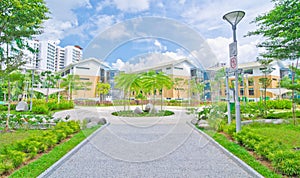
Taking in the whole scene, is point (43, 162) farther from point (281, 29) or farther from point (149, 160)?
point (281, 29)

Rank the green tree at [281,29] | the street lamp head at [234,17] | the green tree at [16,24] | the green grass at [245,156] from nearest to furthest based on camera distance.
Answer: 1. the green grass at [245,156]
2. the street lamp head at [234,17]
3. the green tree at [16,24]
4. the green tree at [281,29]

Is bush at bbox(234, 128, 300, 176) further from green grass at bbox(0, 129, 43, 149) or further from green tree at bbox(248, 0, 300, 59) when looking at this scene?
green grass at bbox(0, 129, 43, 149)

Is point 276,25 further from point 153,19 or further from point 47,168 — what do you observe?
point 47,168

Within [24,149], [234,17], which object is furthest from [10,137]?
[234,17]

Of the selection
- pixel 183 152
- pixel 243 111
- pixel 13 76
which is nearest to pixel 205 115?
pixel 243 111

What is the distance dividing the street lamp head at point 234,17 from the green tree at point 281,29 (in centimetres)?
247

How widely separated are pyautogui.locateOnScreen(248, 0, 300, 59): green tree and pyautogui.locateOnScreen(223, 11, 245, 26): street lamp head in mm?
2472

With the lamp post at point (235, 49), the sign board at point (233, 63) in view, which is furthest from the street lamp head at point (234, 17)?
the sign board at point (233, 63)

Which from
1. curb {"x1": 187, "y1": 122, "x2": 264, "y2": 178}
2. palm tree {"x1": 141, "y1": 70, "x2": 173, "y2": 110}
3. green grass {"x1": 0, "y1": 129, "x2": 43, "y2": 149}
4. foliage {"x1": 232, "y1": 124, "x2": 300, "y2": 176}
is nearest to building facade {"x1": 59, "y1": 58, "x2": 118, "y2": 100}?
green grass {"x1": 0, "y1": 129, "x2": 43, "y2": 149}

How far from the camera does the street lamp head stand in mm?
5456

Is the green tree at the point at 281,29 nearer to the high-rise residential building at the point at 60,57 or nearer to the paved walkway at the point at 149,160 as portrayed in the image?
the paved walkway at the point at 149,160

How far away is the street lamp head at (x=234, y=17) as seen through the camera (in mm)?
5456

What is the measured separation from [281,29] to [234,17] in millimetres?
3789

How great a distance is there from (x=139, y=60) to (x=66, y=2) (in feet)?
11.8
